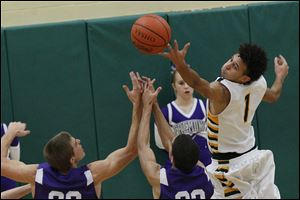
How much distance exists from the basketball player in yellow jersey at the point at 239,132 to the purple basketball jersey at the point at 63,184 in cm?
103

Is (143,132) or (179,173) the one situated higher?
(143,132)

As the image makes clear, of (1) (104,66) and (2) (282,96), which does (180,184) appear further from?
(2) (282,96)

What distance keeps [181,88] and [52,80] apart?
143 centimetres

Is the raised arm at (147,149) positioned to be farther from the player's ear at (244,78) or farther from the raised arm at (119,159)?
the player's ear at (244,78)

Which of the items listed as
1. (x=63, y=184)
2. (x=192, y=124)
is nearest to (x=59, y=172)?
(x=63, y=184)

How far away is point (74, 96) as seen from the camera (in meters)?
7.50

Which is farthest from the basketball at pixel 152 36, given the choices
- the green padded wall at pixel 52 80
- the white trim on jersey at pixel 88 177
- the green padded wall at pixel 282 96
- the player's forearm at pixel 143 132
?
the green padded wall at pixel 282 96

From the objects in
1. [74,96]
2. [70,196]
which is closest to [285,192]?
[74,96]

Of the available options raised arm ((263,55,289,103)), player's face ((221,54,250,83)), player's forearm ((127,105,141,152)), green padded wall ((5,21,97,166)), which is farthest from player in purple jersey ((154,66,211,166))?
player's forearm ((127,105,141,152))

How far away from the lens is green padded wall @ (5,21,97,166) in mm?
7469

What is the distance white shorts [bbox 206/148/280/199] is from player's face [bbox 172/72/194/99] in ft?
6.53

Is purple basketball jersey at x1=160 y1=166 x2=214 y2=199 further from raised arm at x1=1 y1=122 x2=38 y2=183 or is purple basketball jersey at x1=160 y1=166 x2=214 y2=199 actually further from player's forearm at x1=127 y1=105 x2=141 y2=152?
raised arm at x1=1 y1=122 x2=38 y2=183

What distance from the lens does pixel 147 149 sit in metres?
4.77

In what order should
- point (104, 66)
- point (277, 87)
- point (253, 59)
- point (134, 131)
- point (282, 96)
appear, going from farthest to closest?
point (282, 96) → point (104, 66) → point (277, 87) → point (253, 59) → point (134, 131)
